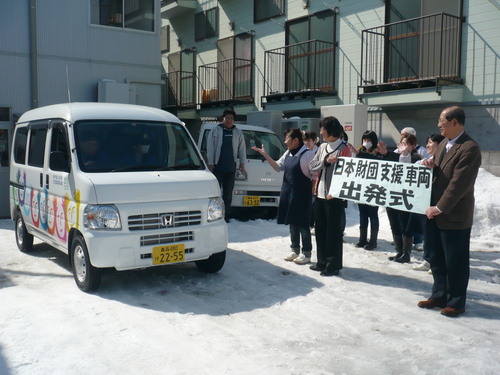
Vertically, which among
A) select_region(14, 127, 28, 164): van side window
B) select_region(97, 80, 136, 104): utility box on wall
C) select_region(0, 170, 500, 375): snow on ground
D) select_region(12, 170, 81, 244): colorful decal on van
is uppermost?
select_region(97, 80, 136, 104): utility box on wall

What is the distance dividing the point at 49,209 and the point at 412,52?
9755mm

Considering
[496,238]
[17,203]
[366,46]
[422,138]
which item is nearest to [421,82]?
[422,138]

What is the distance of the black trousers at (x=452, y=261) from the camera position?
505 centimetres

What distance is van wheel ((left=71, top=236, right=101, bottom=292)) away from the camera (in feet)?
18.2

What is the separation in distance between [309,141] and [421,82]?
16.9 feet

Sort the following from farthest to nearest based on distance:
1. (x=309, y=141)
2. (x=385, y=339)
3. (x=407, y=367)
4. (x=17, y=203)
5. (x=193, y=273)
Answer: (x=309, y=141) → (x=17, y=203) → (x=193, y=273) → (x=385, y=339) → (x=407, y=367)

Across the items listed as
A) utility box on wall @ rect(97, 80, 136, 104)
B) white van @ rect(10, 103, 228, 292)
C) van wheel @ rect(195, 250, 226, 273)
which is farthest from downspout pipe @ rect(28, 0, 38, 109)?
van wheel @ rect(195, 250, 226, 273)

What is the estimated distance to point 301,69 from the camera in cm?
1617

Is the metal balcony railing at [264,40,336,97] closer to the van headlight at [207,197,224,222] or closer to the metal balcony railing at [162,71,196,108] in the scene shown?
the metal balcony railing at [162,71,196,108]

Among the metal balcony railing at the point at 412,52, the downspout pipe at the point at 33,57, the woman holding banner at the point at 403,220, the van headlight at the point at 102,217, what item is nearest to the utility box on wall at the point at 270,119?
the metal balcony railing at the point at 412,52

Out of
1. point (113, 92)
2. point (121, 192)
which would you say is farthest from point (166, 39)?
point (121, 192)

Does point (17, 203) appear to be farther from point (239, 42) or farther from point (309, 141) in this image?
point (239, 42)

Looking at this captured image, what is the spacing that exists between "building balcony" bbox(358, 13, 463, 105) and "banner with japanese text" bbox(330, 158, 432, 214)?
6.23 meters

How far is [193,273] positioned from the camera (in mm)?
6574
